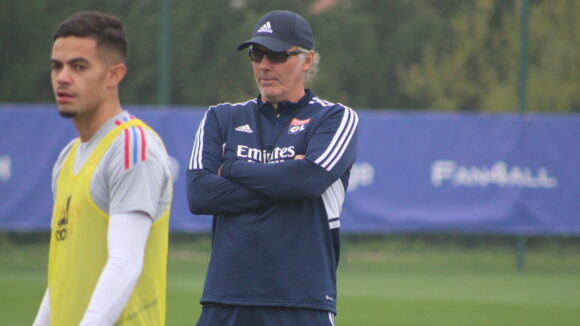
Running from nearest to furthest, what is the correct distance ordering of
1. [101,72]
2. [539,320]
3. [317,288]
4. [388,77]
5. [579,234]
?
[101,72] → [317,288] → [539,320] → [579,234] → [388,77]

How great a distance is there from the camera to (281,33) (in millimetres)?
4891

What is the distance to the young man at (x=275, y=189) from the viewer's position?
14.9ft

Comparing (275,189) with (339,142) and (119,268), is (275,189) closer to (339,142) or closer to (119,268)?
(339,142)

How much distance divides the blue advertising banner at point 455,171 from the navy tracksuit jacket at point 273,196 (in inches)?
412

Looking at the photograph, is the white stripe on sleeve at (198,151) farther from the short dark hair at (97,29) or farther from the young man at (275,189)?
the short dark hair at (97,29)

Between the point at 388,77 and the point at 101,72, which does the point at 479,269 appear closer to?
the point at 388,77

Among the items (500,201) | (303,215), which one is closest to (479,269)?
(500,201)

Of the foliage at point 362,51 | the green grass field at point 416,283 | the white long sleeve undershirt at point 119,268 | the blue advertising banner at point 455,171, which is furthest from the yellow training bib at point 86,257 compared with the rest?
the foliage at point 362,51

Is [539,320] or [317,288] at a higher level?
[317,288]

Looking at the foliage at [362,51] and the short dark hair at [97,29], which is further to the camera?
the foliage at [362,51]

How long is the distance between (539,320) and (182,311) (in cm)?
369

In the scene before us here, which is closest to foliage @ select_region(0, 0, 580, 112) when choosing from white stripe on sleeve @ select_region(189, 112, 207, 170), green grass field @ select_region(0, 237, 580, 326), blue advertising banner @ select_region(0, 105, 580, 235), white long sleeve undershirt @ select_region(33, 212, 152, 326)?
blue advertising banner @ select_region(0, 105, 580, 235)

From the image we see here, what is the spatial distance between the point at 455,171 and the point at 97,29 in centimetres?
1281

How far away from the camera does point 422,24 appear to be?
1830cm
